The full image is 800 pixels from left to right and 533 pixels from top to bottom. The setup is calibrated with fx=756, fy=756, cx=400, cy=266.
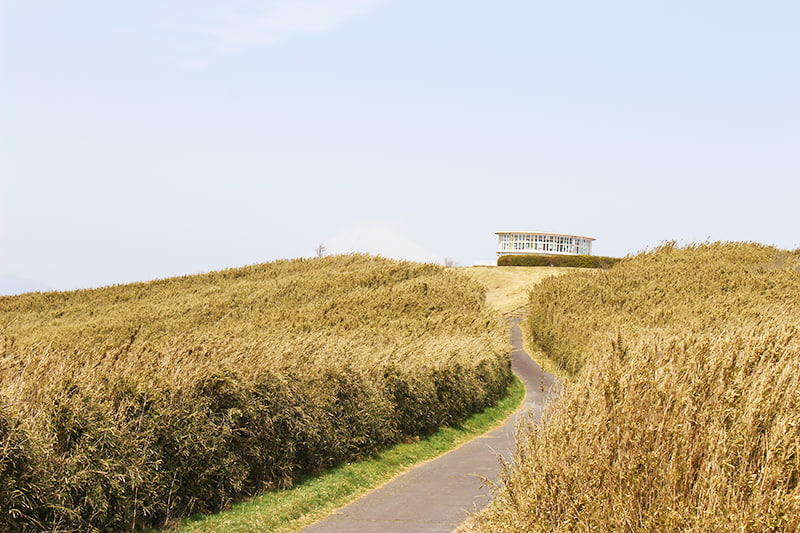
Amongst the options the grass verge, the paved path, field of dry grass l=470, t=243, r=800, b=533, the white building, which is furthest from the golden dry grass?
field of dry grass l=470, t=243, r=800, b=533

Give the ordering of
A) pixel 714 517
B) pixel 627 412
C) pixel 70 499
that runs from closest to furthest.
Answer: pixel 714 517 < pixel 627 412 < pixel 70 499

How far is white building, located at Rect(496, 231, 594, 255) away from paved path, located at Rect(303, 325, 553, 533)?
277 feet

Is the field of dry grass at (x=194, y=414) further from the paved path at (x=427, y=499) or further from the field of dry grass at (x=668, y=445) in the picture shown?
the field of dry grass at (x=668, y=445)

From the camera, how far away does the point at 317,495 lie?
44.3 ft

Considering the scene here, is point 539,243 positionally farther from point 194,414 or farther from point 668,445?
point 668,445

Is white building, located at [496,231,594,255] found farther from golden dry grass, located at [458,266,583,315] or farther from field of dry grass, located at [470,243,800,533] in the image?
field of dry grass, located at [470,243,800,533]

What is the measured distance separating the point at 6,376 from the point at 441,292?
35985 mm

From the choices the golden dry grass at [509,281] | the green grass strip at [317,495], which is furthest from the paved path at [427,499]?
the golden dry grass at [509,281]

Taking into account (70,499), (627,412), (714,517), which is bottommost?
(70,499)

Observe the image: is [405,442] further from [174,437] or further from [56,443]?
[56,443]

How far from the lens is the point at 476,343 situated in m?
26.8

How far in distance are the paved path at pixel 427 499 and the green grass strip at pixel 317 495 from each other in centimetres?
29

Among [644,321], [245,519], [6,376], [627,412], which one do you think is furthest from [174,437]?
[644,321]

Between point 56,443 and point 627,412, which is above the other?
point 627,412
